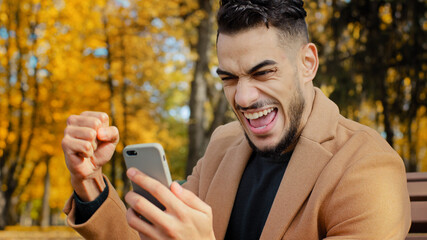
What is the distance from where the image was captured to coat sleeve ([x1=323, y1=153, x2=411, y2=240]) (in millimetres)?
1862

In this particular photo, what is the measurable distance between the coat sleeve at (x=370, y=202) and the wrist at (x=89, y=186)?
1002mm

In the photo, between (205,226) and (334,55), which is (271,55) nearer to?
(205,226)

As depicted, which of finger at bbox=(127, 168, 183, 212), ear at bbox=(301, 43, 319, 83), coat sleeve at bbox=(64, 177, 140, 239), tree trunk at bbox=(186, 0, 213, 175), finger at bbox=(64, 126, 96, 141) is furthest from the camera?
tree trunk at bbox=(186, 0, 213, 175)

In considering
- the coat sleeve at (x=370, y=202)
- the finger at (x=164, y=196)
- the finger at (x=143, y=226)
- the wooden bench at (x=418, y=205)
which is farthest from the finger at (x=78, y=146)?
the wooden bench at (x=418, y=205)

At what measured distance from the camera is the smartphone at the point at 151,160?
69.2 inches

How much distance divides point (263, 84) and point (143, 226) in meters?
0.92

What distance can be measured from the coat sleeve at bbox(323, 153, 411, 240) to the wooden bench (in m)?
0.57

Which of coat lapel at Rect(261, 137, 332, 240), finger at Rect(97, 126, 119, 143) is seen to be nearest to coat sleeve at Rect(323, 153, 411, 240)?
coat lapel at Rect(261, 137, 332, 240)

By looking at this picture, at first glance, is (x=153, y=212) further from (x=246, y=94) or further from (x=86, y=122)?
(x=246, y=94)

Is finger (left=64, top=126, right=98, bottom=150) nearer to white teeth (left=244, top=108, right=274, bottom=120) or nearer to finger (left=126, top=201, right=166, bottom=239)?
finger (left=126, top=201, right=166, bottom=239)

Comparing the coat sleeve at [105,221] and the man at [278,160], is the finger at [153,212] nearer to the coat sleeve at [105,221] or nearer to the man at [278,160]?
the man at [278,160]

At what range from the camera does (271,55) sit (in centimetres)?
221

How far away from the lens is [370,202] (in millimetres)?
1883

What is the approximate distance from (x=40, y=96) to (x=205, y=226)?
14.5 metres
